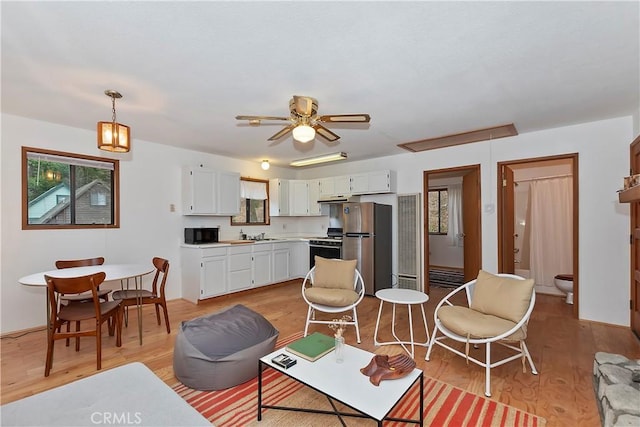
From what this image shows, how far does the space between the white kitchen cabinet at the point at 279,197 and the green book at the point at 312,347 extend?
407 centimetres

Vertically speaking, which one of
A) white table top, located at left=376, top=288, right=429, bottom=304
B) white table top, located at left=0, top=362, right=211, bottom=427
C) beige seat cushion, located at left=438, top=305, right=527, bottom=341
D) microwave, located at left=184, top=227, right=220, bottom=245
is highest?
microwave, located at left=184, top=227, right=220, bottom=245

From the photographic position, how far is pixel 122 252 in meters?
4.11

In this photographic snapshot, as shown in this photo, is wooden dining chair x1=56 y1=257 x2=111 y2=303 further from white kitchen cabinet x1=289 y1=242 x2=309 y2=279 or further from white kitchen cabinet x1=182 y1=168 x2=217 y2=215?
white kitchen cabinet x1=289 y1=242 x2=309 y2=279

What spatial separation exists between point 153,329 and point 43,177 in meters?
2.33

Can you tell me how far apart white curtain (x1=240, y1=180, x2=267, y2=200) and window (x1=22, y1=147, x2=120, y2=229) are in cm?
212

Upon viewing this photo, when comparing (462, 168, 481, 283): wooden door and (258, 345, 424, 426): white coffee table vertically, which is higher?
(462, 168, 481, 283): wooden door

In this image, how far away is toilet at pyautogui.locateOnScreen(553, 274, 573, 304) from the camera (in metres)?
4.38

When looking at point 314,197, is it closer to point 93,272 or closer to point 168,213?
point 168,213

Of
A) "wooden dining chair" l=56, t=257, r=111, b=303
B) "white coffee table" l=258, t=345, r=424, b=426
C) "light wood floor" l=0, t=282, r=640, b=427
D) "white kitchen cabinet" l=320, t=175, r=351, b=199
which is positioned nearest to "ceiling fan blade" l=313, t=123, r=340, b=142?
"white coffee table" l=258, t=345, r=424, b=426

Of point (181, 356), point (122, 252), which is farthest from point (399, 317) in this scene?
point (122, 252)

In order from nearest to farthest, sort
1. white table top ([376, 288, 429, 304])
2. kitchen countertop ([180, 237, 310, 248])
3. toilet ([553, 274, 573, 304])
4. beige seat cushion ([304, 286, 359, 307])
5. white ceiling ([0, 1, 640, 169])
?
white ceiling ([0, 1, 640, 169]) → white table top ([376, 288, 429, 304]) → beige seat cushion ([304, 286, 359, 307]) → toilet ([553, 274, 573, 304]) → kitchen countertop ([180, 237, 310, 248])

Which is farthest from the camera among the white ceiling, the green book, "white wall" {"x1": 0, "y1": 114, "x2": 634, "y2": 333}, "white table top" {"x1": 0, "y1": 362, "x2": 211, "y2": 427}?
"white wall" {"x1": 0, "y1": 114, "x2": 634, "y2": 333}

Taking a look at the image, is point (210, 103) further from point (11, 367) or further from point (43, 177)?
point (11, 367)

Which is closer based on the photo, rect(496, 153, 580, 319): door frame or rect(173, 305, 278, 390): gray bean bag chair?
rect(173, 305, 278, 390): gray bean bag chair
